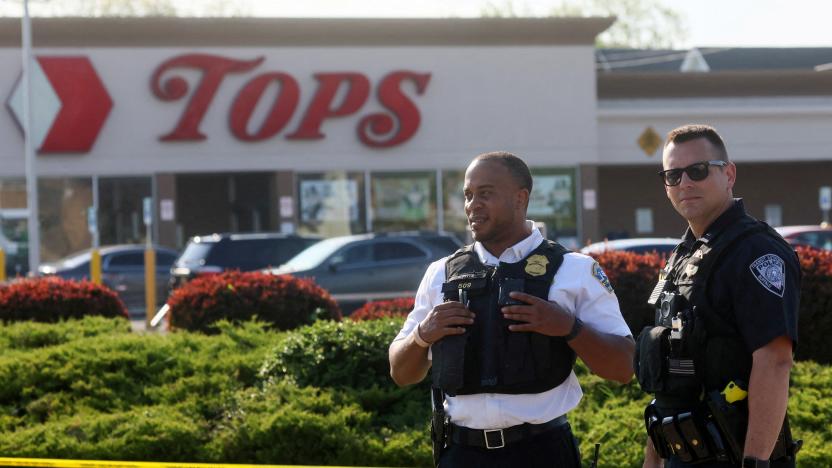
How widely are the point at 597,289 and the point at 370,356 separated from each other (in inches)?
179

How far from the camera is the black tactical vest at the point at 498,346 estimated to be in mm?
3787

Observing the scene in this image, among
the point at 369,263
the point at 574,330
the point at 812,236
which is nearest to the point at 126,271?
the point at 369,263

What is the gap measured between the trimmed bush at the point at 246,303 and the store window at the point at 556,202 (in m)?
21.5

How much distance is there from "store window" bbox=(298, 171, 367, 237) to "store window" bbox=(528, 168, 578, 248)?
4763mm

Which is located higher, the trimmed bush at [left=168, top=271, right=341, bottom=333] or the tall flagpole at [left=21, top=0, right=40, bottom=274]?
the tall flagpole at [left=21, top=0, right=40, bottom=274]

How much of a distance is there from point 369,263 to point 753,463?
16.5 metres

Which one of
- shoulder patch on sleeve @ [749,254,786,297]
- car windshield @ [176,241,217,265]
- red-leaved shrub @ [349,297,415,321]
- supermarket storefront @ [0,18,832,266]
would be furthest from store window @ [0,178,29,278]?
shoulder patch on sleeve @ [749,254,786,297]

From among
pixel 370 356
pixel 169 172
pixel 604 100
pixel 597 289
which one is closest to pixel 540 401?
pixel 597 289

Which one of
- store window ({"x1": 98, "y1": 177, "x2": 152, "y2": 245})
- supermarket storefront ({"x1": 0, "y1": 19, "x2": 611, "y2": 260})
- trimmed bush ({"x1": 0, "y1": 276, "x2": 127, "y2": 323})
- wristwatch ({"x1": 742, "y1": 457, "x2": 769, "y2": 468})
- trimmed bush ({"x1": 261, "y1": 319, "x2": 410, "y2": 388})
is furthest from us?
store window ({"x1": 98, "y1": 177, "x2": 152, "y2": 245})

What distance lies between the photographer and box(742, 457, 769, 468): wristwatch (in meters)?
3.54

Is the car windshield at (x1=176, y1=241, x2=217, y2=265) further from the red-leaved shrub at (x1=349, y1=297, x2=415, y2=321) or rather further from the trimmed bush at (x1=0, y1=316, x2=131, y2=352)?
the red-leaved shrub at (x1=349, y1=297, x2=415, y2=321)

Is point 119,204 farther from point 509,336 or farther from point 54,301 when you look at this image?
point 509,336

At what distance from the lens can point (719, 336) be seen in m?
3.71

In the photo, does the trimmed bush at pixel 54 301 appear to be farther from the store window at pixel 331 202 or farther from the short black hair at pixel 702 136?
the store window at pixel 331 202
